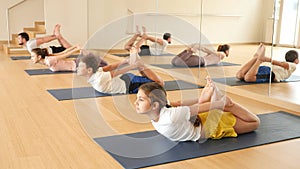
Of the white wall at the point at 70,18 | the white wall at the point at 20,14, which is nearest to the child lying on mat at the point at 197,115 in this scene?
the white wall at the point at 70,18

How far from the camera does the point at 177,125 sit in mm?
2316

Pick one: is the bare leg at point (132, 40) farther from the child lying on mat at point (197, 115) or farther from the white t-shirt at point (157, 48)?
the child lying on mat at point (197, 115)

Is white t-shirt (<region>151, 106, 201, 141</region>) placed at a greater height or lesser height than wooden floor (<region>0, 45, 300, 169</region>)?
greater

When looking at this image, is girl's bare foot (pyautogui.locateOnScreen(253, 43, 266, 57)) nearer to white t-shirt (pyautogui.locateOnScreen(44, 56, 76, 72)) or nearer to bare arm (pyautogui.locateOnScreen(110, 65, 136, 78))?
bare arm (pyautogui.locateOnScreen(110, 65, 136, 78))

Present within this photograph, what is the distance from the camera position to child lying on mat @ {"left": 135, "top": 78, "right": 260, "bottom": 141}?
2230 millimetres

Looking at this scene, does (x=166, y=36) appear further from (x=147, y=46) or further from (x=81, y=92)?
(x=81, y=92)

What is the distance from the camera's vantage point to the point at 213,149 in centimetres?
237

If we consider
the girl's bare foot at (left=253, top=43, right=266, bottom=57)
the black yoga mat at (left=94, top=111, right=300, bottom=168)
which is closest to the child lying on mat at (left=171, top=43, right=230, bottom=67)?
the girl's bare foot at (left=253, top=43, right=266, bottom=57)

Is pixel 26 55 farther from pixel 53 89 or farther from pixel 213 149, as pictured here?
pixel 213 149

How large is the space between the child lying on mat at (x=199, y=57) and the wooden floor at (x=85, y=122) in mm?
120

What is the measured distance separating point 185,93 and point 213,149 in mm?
1728

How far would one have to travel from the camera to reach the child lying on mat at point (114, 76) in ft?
12.2

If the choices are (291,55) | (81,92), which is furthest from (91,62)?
(291,55)

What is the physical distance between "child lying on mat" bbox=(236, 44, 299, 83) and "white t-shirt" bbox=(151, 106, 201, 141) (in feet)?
5.62
